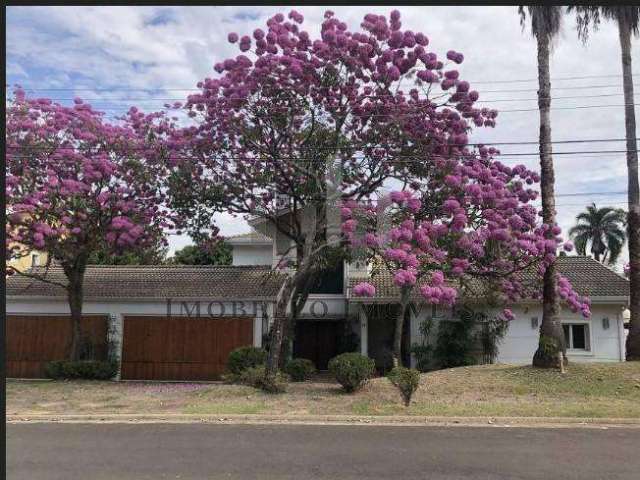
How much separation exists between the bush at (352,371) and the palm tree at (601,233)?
34.4 m

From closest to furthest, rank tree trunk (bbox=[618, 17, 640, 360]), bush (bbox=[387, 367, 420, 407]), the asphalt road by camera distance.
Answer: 1. the asphalt road
2. bush (bbox=[387, 367, 420, 407])
3. tree trunk (bbox=[618, 17, 640, 360])

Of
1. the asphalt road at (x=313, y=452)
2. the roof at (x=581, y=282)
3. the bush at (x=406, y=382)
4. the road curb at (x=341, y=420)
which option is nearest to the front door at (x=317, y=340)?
the roof at (x=581, y=282)

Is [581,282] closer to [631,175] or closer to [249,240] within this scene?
[631,175]

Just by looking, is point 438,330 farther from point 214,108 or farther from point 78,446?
point 78,446

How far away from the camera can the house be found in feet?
57.9

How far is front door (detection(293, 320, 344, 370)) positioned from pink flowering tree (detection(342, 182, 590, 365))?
6.48 m

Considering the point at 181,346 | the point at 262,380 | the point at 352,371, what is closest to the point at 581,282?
the point at 352,371

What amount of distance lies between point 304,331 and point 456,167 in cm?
978

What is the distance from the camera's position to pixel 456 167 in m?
13.8

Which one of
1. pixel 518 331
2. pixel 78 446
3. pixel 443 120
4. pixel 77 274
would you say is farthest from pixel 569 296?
pixel 77 274

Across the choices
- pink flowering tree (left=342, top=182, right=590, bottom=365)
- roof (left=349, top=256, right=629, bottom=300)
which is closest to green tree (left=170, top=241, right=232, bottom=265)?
roof (left=349, top=256, right=629, bottom=300)

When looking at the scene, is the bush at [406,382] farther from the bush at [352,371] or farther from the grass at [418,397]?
the bush at [352,371]

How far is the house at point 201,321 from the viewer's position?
695 inches

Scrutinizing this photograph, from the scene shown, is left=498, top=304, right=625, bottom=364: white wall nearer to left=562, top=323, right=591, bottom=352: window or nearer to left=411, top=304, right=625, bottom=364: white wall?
left=411, top=304, right=625, bottom=364: white wall
